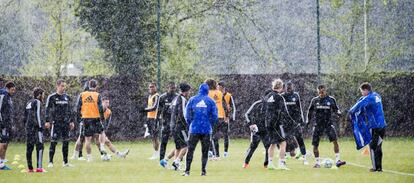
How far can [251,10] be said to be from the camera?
35750mm

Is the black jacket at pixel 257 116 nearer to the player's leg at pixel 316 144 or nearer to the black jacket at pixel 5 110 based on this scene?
the player's leg at pixel 316 144

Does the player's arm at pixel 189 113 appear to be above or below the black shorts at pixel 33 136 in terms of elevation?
above

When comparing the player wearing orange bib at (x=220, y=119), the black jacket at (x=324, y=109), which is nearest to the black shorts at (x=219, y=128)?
the player wearing orange bib at (x=220, y=119)

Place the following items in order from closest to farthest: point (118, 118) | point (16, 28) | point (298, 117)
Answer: point (298, 117)
point (118, 118)
point (16, 28)

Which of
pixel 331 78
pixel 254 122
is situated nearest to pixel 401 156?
pixel 254 122

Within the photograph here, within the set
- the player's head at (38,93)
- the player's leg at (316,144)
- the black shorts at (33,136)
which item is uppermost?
the player's head at (38,93)

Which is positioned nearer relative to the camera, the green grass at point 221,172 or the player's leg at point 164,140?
the green grass at point 221,172

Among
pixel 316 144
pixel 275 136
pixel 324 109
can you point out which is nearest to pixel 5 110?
pixel 275 136

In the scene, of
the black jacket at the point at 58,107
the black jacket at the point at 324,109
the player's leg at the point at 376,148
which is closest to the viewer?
the player's leg at the point at 376,148

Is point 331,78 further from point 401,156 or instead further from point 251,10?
point 401,156

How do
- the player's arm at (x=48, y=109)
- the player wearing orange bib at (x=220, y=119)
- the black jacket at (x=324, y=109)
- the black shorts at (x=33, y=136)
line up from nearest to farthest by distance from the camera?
the black shorts at (x=33, y=136) < the player's arm at (x=48, y=109) < the black jacket at (x=324, y=109) < the player wearing orange bib at (x=220, y=119)

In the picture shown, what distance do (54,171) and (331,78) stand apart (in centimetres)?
1775

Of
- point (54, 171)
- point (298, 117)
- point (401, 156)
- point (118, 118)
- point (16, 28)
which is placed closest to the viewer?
point (54, 171)

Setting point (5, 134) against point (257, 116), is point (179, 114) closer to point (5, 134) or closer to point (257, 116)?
point (257, 116)
